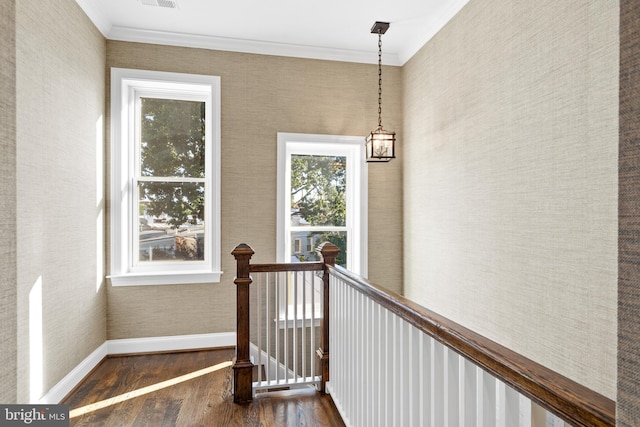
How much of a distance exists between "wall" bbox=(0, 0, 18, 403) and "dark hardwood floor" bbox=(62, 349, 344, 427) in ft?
5.35

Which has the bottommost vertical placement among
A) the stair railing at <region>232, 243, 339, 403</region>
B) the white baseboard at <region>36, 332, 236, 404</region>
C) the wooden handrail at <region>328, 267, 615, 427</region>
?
the white baseboard at <region>36, 332, 236, 404</region>

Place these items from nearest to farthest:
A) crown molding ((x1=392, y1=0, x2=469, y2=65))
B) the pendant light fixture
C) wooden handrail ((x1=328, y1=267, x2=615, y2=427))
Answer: wooden handrail ((x1=328, y1=267, x2=615, y2=427)) < crown molding ((x1=392, y1=0, x2=469, y2=65)) < the pendant light fixture

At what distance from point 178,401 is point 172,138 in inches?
88.0

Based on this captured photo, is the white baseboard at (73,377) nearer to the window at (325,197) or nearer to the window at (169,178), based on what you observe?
the window at (169,178)

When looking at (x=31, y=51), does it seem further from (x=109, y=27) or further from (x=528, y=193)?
(x=528, y=193)

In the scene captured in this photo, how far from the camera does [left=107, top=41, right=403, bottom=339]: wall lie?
3285mm

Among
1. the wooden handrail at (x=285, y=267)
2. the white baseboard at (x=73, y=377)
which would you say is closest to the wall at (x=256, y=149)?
the white baseboard at (x=73, y=377)

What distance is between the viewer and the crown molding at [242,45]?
10.5ft

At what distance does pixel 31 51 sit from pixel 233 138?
159 centimetres

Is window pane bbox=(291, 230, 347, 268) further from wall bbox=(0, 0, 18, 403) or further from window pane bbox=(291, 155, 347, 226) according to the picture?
wall bbox=(0, 0, 18, 403)

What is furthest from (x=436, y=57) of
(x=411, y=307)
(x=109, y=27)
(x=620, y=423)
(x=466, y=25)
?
(x=620, y=423)

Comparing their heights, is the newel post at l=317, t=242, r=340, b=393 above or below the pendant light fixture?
below

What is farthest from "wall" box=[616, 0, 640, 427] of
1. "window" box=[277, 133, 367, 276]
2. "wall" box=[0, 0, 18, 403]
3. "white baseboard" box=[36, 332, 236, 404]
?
"white baseboard" box=[36, 332, 236, 404]

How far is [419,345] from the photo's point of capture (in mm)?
1225
